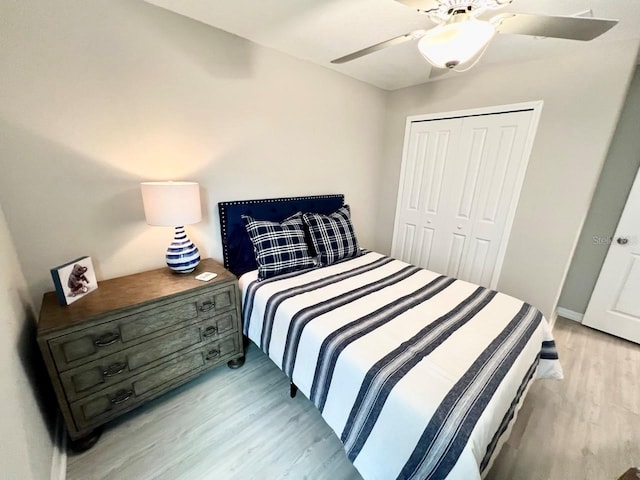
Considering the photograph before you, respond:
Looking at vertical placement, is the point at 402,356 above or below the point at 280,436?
above

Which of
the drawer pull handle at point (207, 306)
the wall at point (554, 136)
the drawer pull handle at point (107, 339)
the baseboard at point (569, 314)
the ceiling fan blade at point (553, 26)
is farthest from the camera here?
the baseboard at point (569, 314)

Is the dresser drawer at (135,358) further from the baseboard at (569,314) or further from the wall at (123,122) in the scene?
the baseboard at (569,314)

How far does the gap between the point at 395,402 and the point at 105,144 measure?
202 centimetres

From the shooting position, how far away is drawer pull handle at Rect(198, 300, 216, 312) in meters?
1.55

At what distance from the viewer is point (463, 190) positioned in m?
2.54

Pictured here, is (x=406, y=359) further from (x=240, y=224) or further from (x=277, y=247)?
(x=240, y=224)

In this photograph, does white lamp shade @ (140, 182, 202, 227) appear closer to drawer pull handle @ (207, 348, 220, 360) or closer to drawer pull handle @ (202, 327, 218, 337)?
drawer pull handle @ (202, 327, 218, 337)

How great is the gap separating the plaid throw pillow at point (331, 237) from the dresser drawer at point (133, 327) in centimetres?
83

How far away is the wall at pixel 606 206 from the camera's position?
6.97ft

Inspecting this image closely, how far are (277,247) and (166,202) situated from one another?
792mm

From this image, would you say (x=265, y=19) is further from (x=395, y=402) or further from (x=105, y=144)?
(x=395, y=402)

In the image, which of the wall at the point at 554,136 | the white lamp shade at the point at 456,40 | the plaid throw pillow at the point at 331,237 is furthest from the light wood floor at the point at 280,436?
the white lamp shade at the point at 456,40

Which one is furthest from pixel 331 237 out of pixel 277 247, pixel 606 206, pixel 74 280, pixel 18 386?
pixel 606 206

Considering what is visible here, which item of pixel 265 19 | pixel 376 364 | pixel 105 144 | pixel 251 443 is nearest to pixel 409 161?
pixel 265 19
